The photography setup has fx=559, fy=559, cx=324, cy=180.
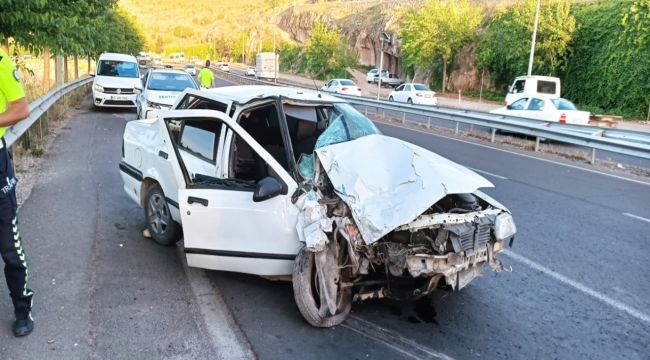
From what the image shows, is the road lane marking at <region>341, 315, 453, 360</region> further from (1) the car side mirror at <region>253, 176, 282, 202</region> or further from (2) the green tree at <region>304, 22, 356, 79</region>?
(2) the green tree at <region>304, 22, 356, 79</region>

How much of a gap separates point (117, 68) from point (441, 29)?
3211 centimetres

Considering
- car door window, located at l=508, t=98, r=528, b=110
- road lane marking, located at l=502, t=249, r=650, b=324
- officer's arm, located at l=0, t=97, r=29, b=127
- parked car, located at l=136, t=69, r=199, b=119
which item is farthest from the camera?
car door window, located at l=508, t=98, r=528, b=110

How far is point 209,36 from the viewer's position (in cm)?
16088

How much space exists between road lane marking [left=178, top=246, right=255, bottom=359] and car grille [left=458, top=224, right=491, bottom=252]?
5.47ft

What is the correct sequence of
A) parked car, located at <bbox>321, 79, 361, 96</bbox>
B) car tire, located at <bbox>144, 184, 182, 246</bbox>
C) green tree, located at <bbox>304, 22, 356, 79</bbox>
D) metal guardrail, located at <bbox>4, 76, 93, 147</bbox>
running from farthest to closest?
green tree, located at <bbox>304, 22, 356, 79</bbox> < parked car, located at <bbox>321, 79, 361, 96</bbox> < metal guardrail, located at <bbox>4, 76, 93, 147</bbox> < car tire, located at <bbox>144, 184, 182, 246</bbox>

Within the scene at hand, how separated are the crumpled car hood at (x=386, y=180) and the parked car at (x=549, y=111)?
46.7 ft

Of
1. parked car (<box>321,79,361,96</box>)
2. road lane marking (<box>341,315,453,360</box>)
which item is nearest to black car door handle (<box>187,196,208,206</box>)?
road lane marking (<box>341,315,453,360</box>)

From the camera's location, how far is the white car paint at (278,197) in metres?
4.14

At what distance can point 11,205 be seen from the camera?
3727mm

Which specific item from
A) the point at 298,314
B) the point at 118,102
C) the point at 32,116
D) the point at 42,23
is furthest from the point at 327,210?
the point at 118,102

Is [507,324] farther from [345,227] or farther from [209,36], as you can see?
[209,36]

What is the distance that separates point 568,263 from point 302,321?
3157 millimetres

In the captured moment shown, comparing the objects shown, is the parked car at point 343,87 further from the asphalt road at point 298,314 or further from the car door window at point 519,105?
the asphalt road at point 298,314

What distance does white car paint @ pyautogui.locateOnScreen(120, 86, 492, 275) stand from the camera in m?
4.14
